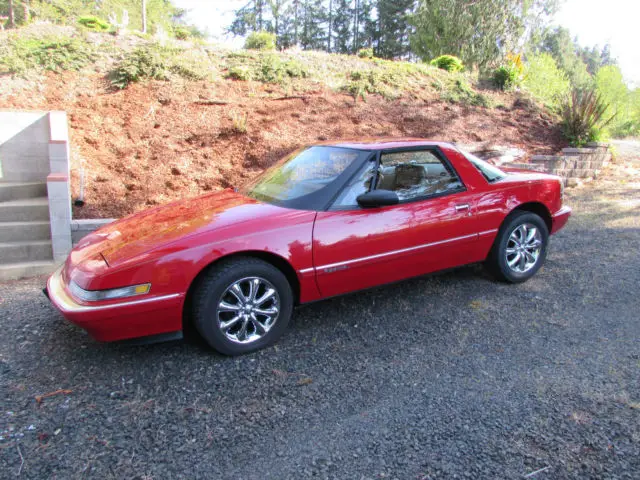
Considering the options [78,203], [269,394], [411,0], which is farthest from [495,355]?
[411,0]

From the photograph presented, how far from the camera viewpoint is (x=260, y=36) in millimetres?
12586

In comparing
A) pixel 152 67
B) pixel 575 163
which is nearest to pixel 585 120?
pixel 575 163

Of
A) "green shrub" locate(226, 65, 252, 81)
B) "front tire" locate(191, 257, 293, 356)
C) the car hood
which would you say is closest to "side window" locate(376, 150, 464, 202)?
the car hood

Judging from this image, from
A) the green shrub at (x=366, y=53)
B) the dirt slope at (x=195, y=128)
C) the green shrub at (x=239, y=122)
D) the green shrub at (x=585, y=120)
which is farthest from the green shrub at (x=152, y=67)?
the green shrub at (x=585, y=120)

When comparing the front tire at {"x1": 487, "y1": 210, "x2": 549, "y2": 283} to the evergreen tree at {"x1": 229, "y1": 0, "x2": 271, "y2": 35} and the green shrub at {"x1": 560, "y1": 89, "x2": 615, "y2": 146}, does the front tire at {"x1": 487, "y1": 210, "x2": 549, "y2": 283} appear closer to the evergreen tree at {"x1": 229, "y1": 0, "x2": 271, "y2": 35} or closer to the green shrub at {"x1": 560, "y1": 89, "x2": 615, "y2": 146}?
the green shrub at {"x1": 560, "y1": 89, "x2": 615, "y2": 146}

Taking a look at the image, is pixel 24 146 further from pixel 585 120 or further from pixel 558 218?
pixel 585 120

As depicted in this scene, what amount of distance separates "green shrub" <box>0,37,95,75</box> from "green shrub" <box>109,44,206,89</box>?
747 mm

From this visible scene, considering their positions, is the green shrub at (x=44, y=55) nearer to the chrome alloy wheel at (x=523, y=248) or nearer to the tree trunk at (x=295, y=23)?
the chrome alloy wheel at (x=523, y=248)

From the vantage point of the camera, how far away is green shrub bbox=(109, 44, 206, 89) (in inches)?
331

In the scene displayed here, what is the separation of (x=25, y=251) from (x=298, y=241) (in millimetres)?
3761

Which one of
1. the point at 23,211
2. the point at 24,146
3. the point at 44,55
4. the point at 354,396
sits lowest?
the point at 354,396

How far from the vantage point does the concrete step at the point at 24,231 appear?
524 cm

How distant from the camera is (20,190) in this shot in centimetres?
592

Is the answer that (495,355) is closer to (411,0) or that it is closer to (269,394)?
(269,394)
